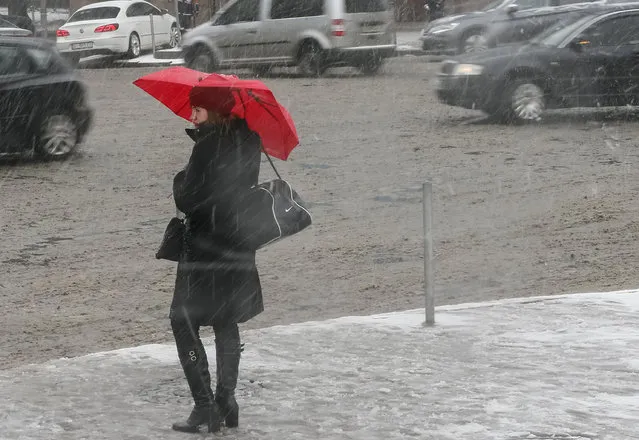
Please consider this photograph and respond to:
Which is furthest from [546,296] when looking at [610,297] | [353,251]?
[353,251]

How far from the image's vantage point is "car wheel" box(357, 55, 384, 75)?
80.6ft

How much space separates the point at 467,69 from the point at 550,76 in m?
1.17

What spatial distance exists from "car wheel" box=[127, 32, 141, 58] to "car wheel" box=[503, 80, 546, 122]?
15137 mm

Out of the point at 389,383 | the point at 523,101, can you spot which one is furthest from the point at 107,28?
the point at 389,383

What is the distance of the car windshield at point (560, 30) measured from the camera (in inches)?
691

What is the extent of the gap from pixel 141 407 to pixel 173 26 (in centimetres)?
2764

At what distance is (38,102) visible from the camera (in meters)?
14.5

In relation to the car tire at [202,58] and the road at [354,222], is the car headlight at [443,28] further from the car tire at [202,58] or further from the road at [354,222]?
the road at [354,222]

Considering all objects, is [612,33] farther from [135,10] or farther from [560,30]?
[135,10]

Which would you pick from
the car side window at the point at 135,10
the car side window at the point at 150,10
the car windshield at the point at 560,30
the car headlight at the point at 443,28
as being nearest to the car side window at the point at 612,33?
the car windshield at the point at 560,30

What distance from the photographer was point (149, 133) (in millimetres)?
17047

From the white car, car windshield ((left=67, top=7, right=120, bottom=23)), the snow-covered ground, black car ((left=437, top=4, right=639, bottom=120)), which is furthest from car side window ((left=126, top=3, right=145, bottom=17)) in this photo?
the snow-covered ground

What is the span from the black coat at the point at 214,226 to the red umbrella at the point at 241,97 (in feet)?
0.59

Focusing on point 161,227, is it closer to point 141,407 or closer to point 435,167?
point 435,167
